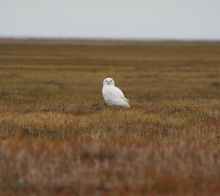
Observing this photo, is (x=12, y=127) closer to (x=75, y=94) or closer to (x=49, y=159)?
(x=49, y=159)

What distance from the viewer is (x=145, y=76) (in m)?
29.3

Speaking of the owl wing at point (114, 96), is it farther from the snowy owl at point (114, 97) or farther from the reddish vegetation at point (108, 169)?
the reddish vegetation at point (108, 169)

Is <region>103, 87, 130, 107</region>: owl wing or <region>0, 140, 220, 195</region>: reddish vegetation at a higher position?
<region>0, 140, 220, 195</region>: reddish vegetation

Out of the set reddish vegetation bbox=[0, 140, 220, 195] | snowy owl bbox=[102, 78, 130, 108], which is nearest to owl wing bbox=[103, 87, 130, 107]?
snowy owl bbox=[102, 78, 130, 108]

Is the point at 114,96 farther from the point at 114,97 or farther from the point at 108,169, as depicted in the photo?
the point at 108,169

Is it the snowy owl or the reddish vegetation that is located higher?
the reddish vegetation

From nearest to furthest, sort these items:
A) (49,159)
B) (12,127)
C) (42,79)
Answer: (49,159) → (12,127) → (42,79)

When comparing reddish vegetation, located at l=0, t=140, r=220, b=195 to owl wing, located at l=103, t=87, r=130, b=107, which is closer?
reddish vegetation, located at l=0, t=140, r=220, b=195

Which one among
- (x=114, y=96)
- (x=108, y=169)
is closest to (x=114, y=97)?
(x=114, y=96)

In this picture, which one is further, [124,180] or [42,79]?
[42,79]

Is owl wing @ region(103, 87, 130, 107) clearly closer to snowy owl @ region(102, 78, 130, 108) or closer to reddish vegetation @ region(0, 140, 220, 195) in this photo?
snowy owl @ region(102, 78, 130, 108)

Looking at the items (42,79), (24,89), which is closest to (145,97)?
(24,89)

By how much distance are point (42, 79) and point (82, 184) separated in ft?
70.8

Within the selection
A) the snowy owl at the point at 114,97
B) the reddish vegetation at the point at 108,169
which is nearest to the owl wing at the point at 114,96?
the snowy owl at the point at 114,97
